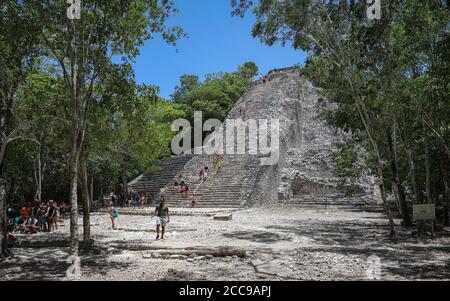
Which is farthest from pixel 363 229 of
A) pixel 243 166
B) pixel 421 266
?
pixel 243 166

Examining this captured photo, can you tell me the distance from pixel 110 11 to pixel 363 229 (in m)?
11.0

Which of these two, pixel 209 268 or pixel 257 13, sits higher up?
pixel 257 13

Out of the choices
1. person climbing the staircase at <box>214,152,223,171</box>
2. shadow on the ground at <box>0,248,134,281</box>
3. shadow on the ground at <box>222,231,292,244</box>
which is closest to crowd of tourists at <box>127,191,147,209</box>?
person climbing the staircase at <box>214,152,223,171</box>

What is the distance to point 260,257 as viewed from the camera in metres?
9.03

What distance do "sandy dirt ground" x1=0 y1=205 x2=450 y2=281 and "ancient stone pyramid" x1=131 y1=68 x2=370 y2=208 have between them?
328 inches

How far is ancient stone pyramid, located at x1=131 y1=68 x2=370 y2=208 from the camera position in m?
24.1

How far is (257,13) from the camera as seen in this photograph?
483 inches

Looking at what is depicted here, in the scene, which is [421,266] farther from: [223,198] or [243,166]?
[243,166]

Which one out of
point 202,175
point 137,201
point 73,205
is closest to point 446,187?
point 73,205

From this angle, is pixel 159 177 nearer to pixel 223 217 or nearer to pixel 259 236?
pixel 223 217

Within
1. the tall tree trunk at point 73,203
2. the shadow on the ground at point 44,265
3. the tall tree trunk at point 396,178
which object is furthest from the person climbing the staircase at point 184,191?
the tall tree trunk at point 73,203

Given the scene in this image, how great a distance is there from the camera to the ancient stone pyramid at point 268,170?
2414cm

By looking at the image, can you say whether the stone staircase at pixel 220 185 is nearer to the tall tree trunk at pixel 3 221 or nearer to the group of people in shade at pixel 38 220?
the group of people in shade at pixel 38 220
